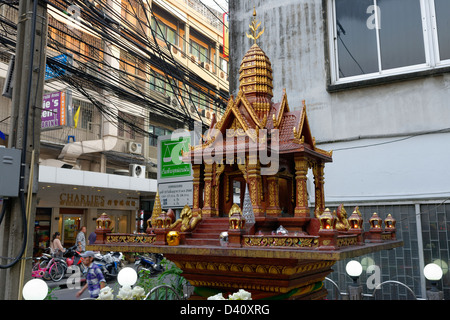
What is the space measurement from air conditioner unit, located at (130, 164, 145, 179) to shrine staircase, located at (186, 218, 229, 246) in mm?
17475

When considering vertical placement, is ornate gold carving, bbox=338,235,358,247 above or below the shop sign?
below

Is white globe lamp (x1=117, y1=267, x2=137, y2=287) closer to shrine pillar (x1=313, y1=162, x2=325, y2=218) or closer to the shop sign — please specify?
shrine pillar (x1=313, y1=162, x2=325, y2=218)

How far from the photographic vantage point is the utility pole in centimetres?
537

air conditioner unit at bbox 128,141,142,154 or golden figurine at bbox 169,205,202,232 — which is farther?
air conditioner unit at bbox 128,141,142,154

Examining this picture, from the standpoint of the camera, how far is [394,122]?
7.60 metres

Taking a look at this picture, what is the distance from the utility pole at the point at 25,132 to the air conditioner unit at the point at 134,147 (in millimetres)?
16673

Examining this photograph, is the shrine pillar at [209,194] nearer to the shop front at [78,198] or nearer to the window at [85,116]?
the shop front at [78,198]

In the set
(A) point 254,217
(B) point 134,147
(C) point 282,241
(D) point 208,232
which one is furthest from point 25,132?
(B) point 134,147

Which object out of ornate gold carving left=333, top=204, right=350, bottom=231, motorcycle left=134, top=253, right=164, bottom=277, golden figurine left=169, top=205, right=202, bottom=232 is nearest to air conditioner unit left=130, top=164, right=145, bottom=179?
motorcycle left=134, top=253, right=164, bottom=277

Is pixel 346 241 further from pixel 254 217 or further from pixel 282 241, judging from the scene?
pixel 254 217
